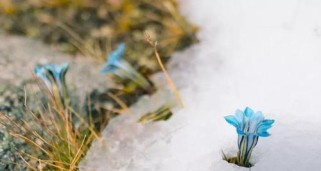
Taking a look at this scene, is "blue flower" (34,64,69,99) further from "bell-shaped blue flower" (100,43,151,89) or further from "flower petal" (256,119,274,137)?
"flower petal" (256,119,274,137)

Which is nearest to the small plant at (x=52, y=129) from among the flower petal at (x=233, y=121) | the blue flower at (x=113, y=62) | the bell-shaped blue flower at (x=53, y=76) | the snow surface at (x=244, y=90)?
the bell-shaped blue flower at (x=53, y=76)

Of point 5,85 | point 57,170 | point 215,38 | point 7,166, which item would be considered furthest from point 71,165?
point 215,38

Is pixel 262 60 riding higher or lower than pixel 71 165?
higher

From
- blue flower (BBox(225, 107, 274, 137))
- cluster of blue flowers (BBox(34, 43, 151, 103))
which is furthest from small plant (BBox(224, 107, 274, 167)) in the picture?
cluster of blue flowers (BBox(34, 43, 151, 103))

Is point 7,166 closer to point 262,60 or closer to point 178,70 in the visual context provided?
point 178,70

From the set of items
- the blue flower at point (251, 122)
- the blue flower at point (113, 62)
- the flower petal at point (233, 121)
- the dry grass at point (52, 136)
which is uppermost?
the blue flower at point (113, 62)

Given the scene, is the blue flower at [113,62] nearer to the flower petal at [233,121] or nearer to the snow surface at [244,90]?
the snow surface at [244,90]
